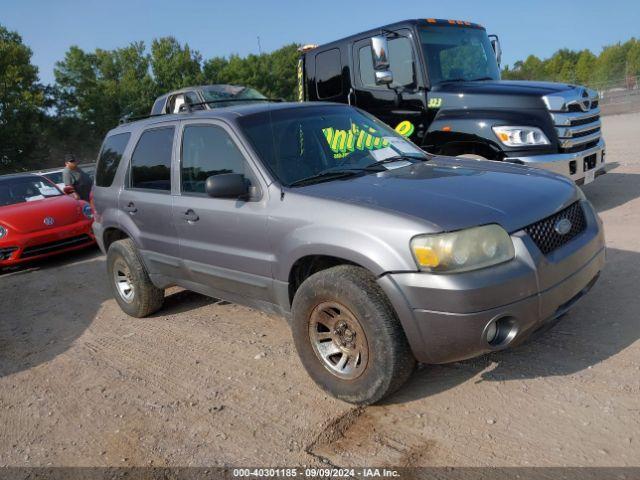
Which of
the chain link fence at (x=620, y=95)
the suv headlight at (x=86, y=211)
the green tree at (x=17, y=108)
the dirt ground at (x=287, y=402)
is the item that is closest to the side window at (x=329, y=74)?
the suv headlight at (x=86, y=211)

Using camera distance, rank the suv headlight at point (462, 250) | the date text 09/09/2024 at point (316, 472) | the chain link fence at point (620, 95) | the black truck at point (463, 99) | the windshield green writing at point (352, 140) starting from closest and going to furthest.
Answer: the date text 09/09/2024 at point (316, 472) → the suv headlight at point (462, 250) → the windshield green writing at point (352, 140) → the black truck at point (463, 99) → the chain link fence at point (620, 95)

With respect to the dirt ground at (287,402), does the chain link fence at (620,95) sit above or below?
below

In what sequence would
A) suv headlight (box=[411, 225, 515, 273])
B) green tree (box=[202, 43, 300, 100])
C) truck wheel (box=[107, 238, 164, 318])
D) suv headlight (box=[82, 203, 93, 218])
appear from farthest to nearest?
1. green tree (box=[202, 43, 300, 100])
2. suv headlight (box=[82, 203, 93, 218])
3. truck wheel (box=[107, 238, 164, 318])
4. suv headlight (box=[411, 225, 515, 273])

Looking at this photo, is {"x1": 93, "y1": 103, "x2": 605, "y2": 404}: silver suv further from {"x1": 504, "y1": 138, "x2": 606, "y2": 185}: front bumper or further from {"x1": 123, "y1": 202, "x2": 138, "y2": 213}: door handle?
{"x1": 504, "y1": 138, "x2": 606, "y2": 185}: front bumper

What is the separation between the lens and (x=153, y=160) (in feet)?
15.3

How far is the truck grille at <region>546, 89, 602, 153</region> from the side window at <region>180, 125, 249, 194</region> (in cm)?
443

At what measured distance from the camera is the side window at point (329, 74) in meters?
8.01

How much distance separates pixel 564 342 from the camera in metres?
3.61

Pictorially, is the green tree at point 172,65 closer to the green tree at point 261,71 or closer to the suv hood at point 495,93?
the green tree at point 261,71

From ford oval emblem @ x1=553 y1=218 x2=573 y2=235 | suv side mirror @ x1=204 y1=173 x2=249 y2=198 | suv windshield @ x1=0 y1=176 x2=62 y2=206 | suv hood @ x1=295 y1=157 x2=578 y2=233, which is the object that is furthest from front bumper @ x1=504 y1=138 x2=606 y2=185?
suv windshield @ x1=0 y1=176 x2=62 y2=206

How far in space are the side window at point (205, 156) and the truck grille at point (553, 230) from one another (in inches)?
74.0

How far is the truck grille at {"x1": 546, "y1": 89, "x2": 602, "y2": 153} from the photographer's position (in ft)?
21.6

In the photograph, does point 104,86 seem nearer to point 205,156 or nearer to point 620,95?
point 620,95

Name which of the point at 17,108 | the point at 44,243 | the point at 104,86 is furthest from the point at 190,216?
the point at 104,86
